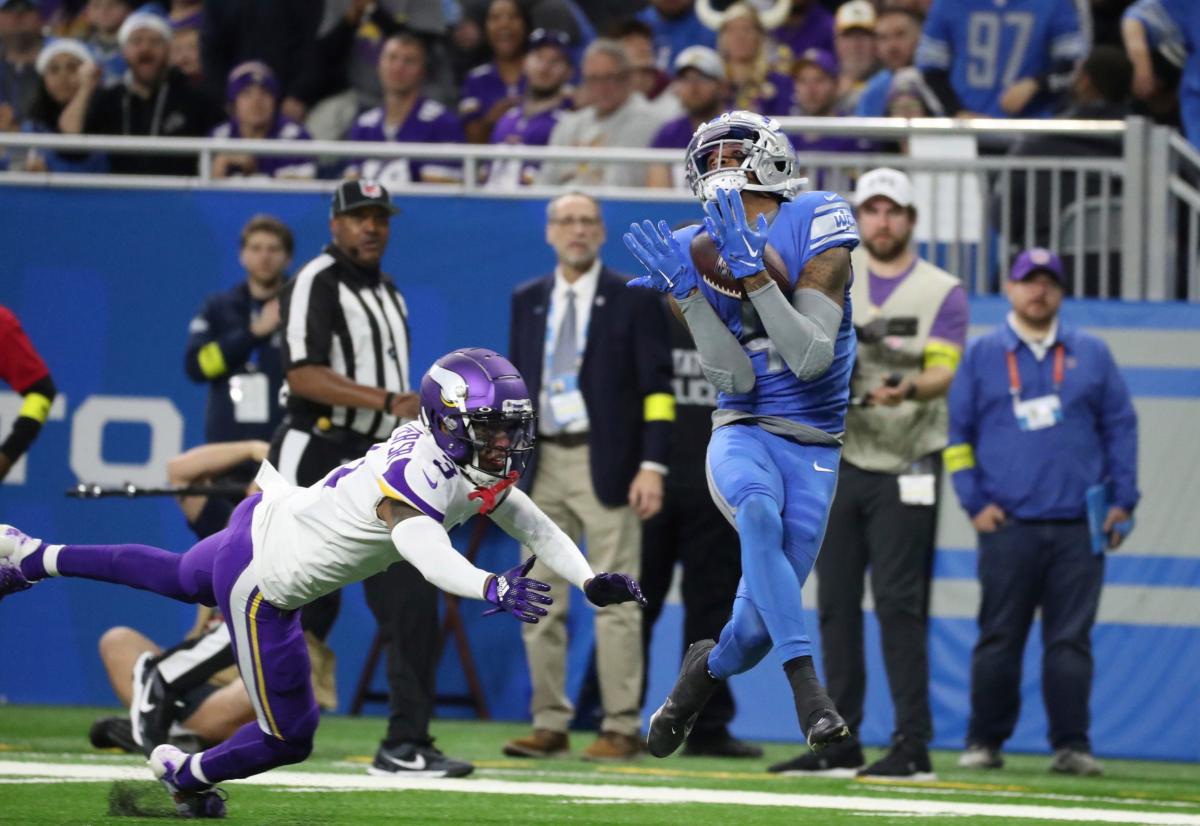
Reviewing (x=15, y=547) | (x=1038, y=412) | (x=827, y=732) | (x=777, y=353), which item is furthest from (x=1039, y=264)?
(x=15, y=547)

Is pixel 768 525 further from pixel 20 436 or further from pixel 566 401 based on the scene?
pixel 20 436

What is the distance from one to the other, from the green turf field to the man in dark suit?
1.04 ft

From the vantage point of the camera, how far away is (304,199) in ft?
33.0

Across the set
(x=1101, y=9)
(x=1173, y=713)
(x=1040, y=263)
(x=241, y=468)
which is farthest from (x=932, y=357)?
(x=1101, y=9)

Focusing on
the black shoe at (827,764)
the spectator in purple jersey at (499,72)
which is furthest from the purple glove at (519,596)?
the spectator in purple jersey at (499,72)

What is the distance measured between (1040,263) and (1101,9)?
11.9 ft

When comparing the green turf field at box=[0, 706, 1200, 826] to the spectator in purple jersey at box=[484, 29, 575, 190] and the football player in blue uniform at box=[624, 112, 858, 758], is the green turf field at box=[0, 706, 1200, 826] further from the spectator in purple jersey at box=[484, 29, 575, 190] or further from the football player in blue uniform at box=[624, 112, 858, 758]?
the spectator in purple jersey at box=[484, 29, 575, 190]

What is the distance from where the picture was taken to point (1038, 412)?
8734mm

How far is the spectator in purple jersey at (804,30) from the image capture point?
12367mm

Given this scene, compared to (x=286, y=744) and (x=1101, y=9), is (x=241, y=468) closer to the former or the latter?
(x=286, y=744)

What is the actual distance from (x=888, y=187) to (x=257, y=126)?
188 inches

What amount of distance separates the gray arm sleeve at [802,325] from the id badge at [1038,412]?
3022 mm

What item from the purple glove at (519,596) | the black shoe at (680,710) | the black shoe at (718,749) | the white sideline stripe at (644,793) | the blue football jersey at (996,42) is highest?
the blue football jersey at (996,42)

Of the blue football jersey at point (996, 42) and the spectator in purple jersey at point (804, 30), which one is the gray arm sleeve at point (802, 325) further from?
the spectator in purple jersey at point (804, 30)
